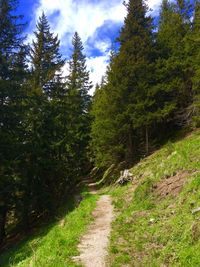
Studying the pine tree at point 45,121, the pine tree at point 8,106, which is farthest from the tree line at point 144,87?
the pine tree at point 8,106

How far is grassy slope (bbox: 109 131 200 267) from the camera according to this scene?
26.2 feet

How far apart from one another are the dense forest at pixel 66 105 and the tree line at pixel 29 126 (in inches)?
2.4

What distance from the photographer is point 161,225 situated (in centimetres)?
1008

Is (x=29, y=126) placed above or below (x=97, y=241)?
above

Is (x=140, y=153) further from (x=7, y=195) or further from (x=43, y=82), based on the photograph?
(x=7, y=195)

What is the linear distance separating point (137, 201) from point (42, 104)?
12.3 metres

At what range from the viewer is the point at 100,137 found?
2561 centimetres

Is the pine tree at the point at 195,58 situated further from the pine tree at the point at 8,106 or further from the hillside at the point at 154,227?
the pine tree at the point at 8,106

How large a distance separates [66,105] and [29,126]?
7.59m

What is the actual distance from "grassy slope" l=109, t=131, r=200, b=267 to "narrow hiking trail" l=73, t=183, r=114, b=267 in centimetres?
29

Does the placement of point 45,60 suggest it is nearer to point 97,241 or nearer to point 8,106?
point 8,106

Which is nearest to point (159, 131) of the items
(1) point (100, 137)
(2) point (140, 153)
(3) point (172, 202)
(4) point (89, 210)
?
(2) point (140, 153)

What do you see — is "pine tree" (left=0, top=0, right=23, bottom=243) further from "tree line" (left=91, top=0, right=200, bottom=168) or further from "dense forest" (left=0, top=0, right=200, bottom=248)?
"tree line" (left=91, top=0, right=200, bottom=168)

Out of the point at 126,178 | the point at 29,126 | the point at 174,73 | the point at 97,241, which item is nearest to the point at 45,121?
the point at 29,126
